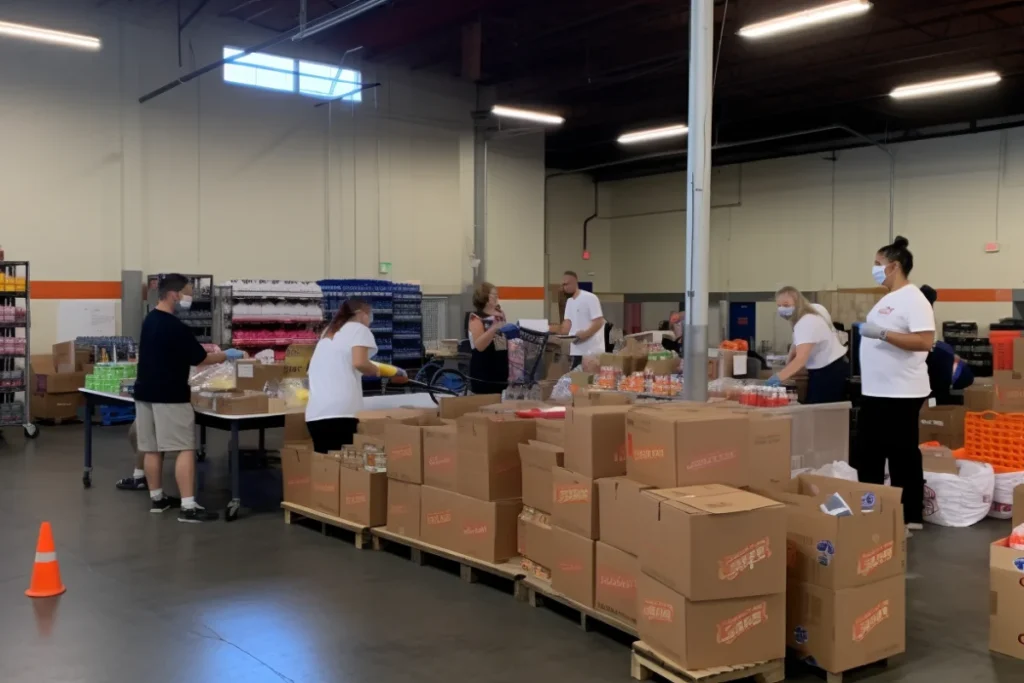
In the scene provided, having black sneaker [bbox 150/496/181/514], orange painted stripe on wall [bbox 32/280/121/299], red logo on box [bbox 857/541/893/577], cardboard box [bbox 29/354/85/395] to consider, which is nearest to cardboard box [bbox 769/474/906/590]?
red logo on box [bbox 857/541/893/577]

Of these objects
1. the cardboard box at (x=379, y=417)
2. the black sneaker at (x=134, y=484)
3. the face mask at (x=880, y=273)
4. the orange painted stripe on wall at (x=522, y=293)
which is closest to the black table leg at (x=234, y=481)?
the cardboard box at (x=379, y=417)

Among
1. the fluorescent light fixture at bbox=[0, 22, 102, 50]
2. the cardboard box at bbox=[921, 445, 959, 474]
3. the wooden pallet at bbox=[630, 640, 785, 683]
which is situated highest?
the fluorescent light fixture at bbox=[0, 22, 102, 50]

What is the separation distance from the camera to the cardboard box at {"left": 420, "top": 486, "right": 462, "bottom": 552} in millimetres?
4449

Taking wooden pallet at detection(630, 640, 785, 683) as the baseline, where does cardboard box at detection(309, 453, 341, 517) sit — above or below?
above

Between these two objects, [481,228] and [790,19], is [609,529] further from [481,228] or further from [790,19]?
[481,228]

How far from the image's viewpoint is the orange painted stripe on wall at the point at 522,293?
49.5ft

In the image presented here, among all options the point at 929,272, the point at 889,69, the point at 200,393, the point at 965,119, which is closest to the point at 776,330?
the point at 929,272

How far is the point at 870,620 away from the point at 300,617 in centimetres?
240

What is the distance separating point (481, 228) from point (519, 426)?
1083cm

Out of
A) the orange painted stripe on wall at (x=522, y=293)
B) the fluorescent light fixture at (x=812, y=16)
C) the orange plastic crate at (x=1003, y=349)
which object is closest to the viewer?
the fluorescent light fixture at (x=812, y=16)

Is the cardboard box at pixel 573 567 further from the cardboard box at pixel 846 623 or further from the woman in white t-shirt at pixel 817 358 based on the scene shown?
the woman in white t-shirt at pixel 817 358

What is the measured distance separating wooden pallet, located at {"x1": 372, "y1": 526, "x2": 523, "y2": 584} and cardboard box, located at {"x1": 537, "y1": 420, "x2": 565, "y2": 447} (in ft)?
2.15

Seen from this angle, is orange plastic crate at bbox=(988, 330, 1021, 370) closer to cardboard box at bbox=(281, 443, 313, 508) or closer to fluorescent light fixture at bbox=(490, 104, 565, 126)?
fluorescent light fixture at bbox=(490, 104, 565, 126)

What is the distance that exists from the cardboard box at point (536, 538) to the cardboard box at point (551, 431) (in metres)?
0.34
